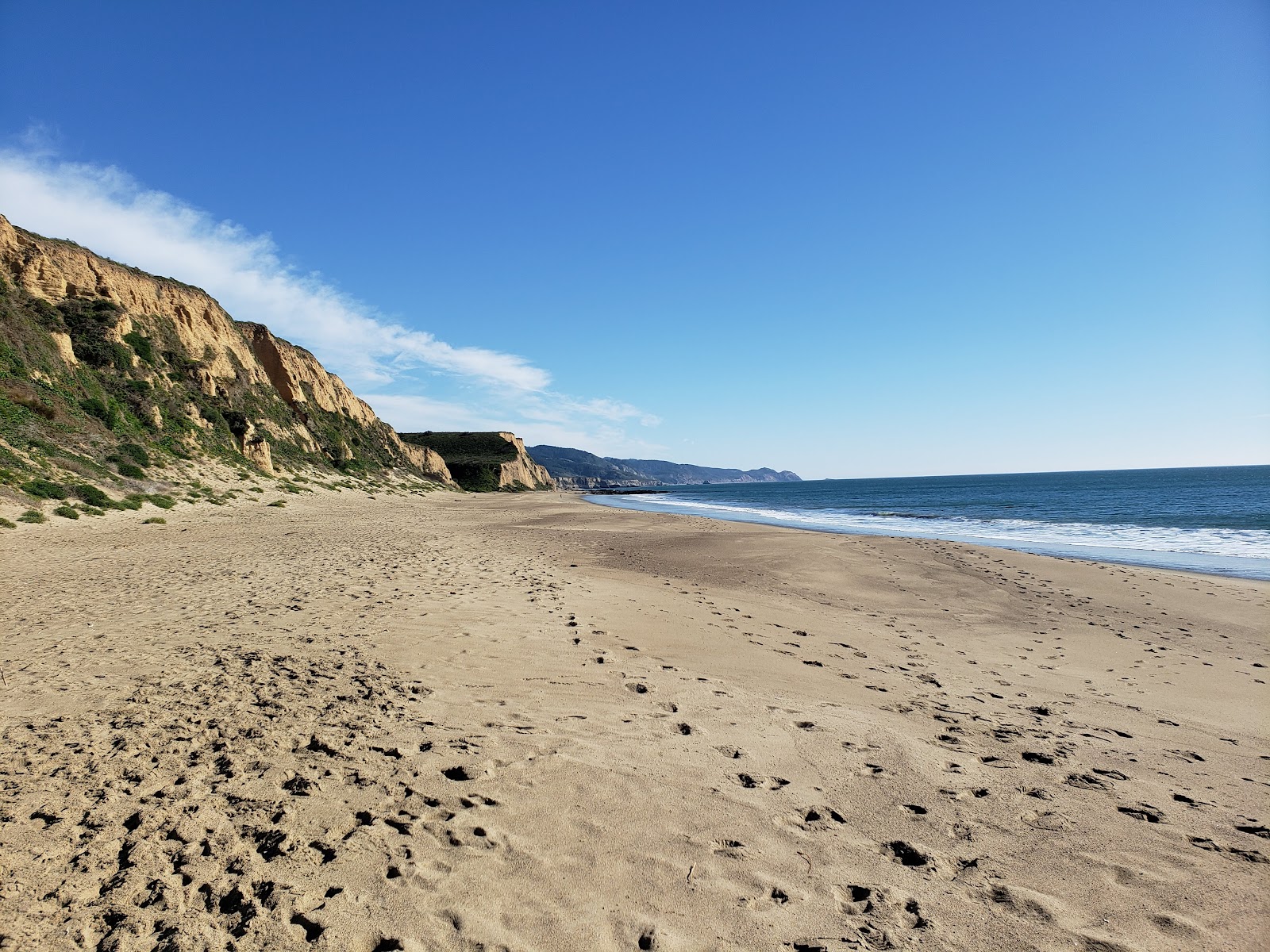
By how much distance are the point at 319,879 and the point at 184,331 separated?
45321 millimetres

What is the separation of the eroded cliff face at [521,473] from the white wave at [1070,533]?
6451 centimetres

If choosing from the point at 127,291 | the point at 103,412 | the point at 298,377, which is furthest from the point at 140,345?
the point at 298,377

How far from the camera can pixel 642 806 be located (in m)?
3.80

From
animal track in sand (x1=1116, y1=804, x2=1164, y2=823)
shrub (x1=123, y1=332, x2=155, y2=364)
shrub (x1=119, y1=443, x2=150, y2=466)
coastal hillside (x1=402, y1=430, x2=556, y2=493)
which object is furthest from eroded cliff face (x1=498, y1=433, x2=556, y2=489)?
animal track in sand (x1=1116, y1=804, x2=1164, y2=823)

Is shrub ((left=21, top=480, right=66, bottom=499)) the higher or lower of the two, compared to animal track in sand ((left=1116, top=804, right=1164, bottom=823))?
higher

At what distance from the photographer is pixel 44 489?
16.4 meters

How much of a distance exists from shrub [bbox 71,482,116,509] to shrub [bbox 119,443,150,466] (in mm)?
6382

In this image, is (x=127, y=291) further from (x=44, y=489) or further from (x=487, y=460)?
(x=487, y=460)

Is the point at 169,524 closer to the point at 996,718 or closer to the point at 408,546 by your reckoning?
the point at 408,546

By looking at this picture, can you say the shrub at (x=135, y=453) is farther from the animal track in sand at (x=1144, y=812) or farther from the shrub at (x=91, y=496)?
the animal track in sand at (x=1144, y=812)

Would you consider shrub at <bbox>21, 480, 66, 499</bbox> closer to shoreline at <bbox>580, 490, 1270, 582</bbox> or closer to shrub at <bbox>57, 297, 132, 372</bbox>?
shrub at <bbox>57, 297, 132, 372</bbox>

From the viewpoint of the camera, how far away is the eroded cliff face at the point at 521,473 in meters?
95.9

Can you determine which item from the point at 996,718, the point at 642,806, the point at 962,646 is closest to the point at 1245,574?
the point at 962,646

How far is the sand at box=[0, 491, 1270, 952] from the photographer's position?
2.83 metres
